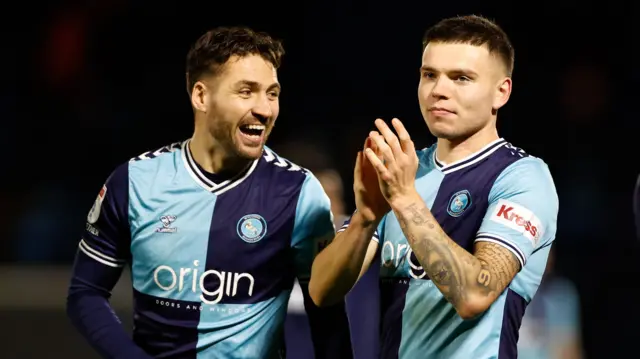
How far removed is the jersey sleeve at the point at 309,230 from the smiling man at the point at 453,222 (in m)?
0.18

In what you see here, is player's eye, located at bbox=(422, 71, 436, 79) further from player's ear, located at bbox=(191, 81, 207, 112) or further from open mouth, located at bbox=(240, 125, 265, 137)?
player's ear, located at bbox=(191, 81, 207, 112)

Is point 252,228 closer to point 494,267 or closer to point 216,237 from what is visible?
point 216,237

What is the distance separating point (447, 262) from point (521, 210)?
0.32 metres

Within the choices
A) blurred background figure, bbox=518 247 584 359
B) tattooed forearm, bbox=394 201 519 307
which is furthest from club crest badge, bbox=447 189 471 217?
blurred background figure, bbox=518 247 584 359

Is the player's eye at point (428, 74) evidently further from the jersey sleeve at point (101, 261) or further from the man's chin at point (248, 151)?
the jersey sleeve at point (101, 261)

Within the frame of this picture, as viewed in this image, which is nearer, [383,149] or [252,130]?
[383,149]

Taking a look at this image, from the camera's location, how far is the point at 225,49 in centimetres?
348

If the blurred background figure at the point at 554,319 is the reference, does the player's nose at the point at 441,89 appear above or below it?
above

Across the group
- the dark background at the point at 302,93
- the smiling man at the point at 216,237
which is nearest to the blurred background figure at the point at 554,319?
the dark background at the point at 302,93

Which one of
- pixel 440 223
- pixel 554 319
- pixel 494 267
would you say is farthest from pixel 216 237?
pixel 554 319

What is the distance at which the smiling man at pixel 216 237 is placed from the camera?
3.41 meters
